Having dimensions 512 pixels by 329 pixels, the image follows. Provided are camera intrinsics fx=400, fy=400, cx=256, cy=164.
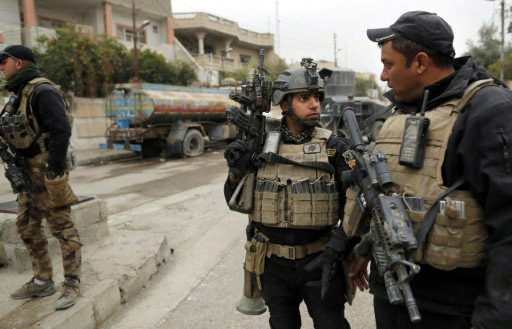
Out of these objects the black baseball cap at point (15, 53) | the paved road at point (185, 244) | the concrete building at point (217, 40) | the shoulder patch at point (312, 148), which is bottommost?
the paved road at point (185, 244)

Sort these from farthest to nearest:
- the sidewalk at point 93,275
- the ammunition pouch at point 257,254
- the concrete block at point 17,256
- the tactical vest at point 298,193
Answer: the concrete block at point 17,256 → the sidewalk at point 93,275 → the ammunition pouch at point 257,254 → the tactical vest at point 298,193

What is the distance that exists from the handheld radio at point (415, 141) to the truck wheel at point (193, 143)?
11668mm

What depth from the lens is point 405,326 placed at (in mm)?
1482

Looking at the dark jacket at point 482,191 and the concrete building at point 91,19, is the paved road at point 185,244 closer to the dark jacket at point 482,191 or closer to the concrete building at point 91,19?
the dark jacket at point 482,191

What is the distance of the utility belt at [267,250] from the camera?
78.4 inches

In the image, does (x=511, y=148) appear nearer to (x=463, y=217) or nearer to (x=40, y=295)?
(x=463, y=217)

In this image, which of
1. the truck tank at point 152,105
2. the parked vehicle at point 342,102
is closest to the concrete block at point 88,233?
the parked vehicle at point 342,102

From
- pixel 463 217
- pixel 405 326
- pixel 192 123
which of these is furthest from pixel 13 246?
pixel 192 123

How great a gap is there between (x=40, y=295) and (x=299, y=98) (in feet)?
8.04

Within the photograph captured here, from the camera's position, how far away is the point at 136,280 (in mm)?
3523

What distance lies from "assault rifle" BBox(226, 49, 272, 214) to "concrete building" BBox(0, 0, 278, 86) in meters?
9.95

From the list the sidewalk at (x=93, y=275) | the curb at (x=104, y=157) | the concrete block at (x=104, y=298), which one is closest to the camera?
the sidewalk at (x=93, y=275)

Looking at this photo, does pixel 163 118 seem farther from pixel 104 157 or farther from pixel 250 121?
pixel 250 121

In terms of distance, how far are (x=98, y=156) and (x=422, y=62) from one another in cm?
1256
